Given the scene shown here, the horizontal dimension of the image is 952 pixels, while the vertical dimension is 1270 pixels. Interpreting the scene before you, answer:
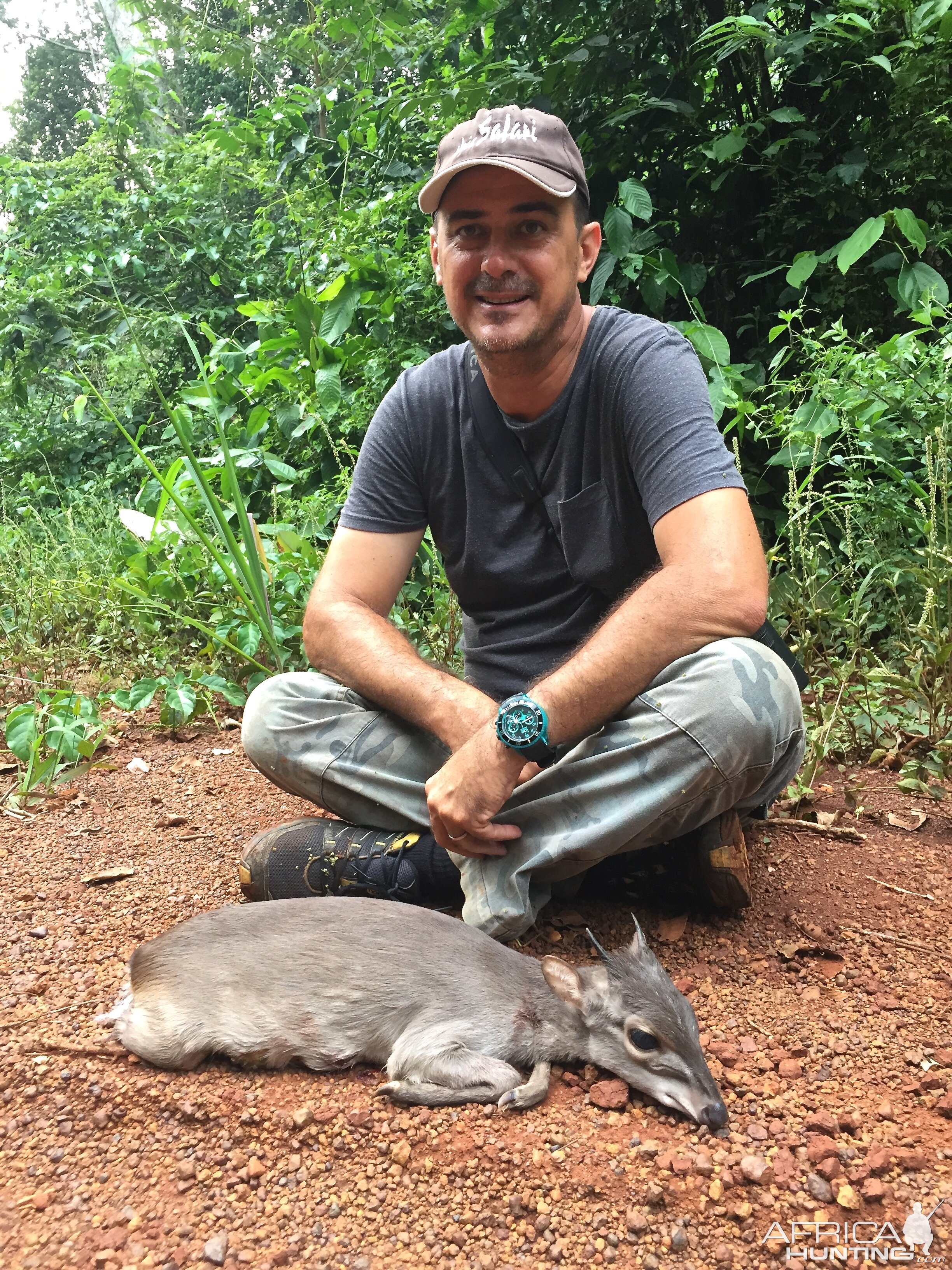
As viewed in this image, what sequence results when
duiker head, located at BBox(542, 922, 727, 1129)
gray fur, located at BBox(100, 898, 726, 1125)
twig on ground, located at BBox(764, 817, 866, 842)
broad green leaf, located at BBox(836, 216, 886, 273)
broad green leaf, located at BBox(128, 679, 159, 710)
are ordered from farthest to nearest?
broad green leaf, located at BBox(836, 216, 886, 273) < broad green leaf, located at BBox(128, 679, 159, 710) < twig on ground, located at BBox(764, 817, 866, 842) < gray fur, located at BBox(100, 898, 726, 1125) < duiker head, located at BBox(542, 922, 727, 1129)

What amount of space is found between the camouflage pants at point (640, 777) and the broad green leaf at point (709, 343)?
2.38m

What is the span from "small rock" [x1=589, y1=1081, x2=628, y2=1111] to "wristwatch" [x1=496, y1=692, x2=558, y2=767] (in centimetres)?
72

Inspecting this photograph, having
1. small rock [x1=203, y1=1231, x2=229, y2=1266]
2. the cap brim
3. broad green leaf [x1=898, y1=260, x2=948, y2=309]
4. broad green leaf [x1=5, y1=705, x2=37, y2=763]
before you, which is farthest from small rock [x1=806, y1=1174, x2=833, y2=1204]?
broad green leaf [x1=898, y1=260, x2=948, y2=309]

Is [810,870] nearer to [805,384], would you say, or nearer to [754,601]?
[754,601]

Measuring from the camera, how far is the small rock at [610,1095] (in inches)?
79.7

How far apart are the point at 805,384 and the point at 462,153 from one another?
2138 millimetres

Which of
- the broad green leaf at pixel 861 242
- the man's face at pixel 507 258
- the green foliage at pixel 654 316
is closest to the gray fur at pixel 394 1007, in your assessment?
the green foliage at pixel 654 316

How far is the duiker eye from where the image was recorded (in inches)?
79.4

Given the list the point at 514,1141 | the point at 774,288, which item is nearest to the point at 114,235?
the point at 774,288

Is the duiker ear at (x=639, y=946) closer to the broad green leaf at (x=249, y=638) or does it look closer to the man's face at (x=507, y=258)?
the man's face at (x=507, y=258)

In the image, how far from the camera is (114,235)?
31.7 feet

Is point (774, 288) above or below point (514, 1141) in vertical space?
above

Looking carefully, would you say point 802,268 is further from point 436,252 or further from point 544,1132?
point 544,1132

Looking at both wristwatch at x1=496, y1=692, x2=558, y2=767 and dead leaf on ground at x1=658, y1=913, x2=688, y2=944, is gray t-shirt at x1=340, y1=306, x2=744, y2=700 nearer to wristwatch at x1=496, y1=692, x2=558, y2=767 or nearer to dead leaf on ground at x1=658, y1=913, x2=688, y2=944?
wristwatch at x1=496, y1=692, x2=558, y2=767
